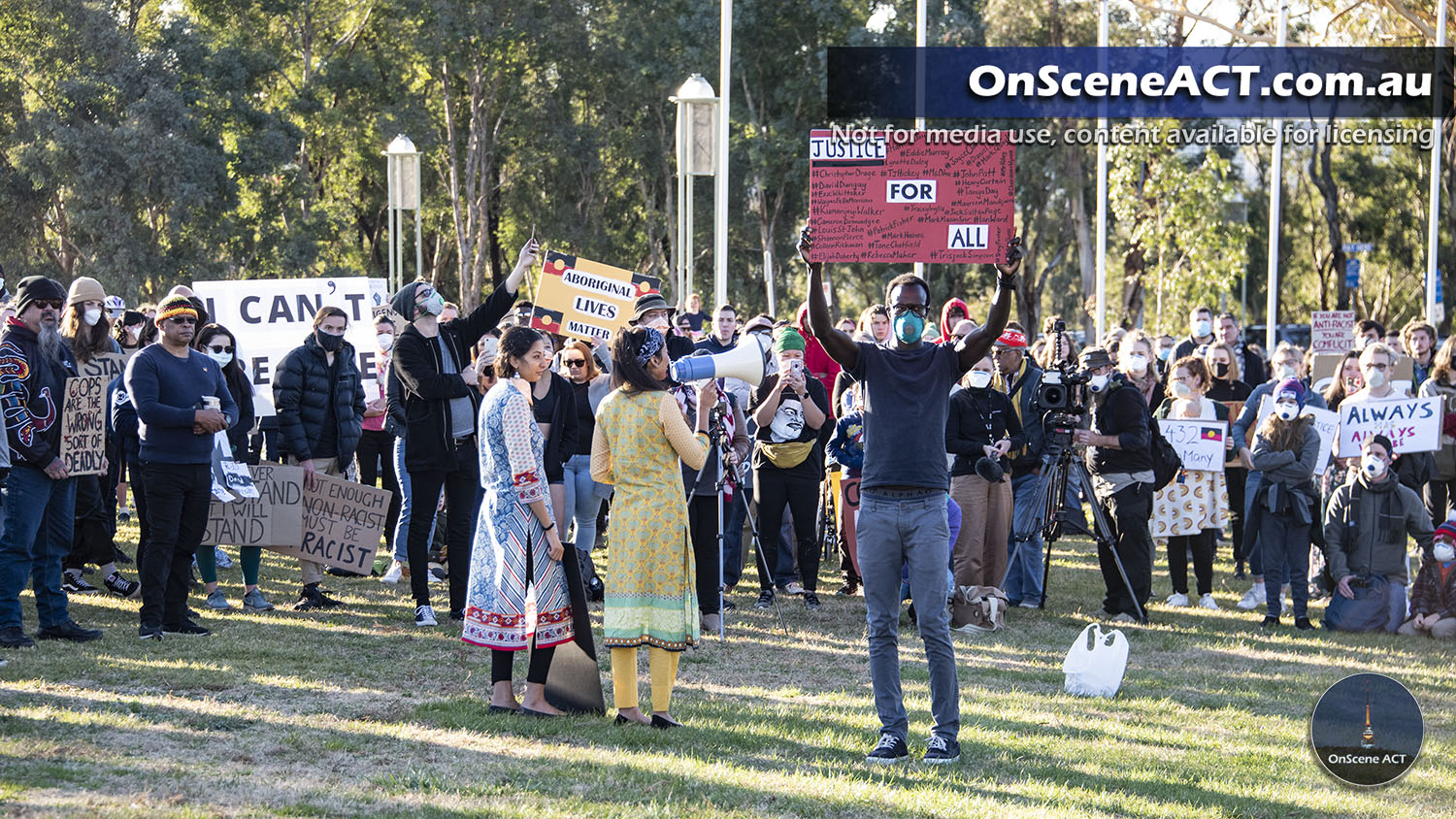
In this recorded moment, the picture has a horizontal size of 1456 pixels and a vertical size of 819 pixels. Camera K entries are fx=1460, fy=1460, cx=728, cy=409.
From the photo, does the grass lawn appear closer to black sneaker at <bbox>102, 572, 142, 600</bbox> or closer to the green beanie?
black sneaker at <bbox>102, 572, 142, 600</bbox>

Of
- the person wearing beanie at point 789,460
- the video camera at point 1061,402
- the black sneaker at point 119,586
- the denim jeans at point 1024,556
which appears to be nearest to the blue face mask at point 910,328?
the person wearing beanie at point 789,460

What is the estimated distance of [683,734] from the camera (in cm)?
690

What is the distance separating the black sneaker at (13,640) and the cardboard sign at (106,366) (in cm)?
185

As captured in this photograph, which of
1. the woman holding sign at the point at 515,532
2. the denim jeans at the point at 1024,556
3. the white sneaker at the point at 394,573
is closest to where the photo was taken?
the woman holding sign at the point at 515,532

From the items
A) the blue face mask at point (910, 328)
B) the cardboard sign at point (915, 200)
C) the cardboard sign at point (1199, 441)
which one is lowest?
the cardboard sign at point (1199, 441)

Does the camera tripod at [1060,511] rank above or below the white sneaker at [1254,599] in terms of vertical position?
above

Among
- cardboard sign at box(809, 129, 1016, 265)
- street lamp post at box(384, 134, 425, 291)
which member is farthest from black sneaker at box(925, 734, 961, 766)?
street lamp post at box(384, 134, 425, 291)

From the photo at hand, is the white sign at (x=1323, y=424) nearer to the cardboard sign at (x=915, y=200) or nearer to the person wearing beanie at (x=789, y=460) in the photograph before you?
the cardboard sign at (x=915, y=200)

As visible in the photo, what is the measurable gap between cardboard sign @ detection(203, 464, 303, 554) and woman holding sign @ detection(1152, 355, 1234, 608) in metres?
6.52

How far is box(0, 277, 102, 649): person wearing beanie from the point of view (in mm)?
8500

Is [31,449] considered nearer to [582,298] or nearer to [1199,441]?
[582,298]

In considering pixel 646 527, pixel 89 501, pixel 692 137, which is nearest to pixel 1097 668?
pixel 646 527

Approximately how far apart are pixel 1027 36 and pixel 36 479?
36.3 metres

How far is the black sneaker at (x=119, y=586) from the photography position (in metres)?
10.6
